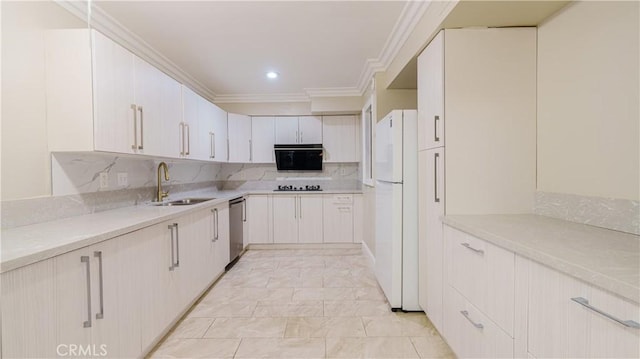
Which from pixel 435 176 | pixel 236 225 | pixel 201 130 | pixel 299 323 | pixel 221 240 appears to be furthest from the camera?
pixel 236 225

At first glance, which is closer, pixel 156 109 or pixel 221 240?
pixel 156 109

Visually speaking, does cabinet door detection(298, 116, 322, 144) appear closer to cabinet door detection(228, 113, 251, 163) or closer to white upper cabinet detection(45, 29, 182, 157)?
cabinet door detection(228, 113, 251, 163)

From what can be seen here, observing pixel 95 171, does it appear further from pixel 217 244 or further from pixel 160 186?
pixel 217 244

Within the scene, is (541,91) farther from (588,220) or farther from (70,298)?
(70,298)

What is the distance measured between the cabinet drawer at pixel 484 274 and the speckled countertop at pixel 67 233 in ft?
6.13

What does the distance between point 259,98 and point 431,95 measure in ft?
10.4

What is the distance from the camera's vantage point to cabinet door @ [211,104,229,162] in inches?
147

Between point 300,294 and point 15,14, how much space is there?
2.83 metres

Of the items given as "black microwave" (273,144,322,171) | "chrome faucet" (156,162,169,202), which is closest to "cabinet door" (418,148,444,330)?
"chrome faucet" (156,162,169,202)

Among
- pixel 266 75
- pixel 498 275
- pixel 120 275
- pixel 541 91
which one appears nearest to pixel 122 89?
pixel 120 275

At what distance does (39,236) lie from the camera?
1.33m

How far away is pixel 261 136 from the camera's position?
469 centimetres

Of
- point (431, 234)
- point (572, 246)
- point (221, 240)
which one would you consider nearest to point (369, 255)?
point (431, 234)

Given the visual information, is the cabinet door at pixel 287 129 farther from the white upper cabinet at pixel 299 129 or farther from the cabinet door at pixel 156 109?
the cabinet door at pixel 156 109
